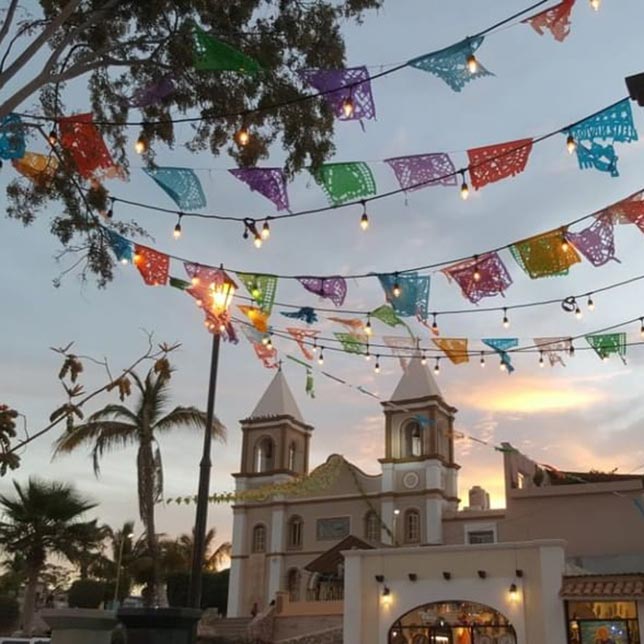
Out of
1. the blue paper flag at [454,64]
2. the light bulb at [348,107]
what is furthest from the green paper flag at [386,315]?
the blue paper flag at [454,64]

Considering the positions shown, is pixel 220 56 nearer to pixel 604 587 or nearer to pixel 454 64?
pixel 454 64

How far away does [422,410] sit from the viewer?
38.0 m

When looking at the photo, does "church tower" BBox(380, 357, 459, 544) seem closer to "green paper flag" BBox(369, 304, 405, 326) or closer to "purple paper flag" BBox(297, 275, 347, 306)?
"green paper flag" BBox(369, 304, 405, 326)

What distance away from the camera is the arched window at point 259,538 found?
1522 inches

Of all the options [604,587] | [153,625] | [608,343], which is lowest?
[153,625]

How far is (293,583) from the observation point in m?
37.0

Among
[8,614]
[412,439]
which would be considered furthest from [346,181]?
[412,439]

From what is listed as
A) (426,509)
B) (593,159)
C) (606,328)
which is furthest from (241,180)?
(426,509)

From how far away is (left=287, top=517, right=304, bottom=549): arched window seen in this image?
37844 millimetres

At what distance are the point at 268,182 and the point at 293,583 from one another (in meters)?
29.8

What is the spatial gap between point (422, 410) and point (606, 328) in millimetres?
24675

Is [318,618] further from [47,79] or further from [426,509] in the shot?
[47,79]

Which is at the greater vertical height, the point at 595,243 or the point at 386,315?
the point at 386,315

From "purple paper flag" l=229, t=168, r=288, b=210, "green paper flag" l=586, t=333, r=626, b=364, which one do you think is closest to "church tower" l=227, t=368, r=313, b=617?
"green paper flag" l=586, t=333, r=626, b=364
